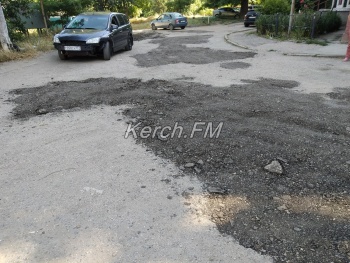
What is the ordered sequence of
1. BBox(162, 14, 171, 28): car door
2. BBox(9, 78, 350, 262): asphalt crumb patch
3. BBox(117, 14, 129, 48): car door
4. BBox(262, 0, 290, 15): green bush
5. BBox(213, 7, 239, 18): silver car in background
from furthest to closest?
BBox(213, 7, 239, 18): silver car in background → BBox(162, 14, 171, 28): car door → BBox(262, 0, 290, 15): green bush → BBox(117, 14, 129, 48): car door → BBox(9, 78, 350, 262): asphalt crumb patch

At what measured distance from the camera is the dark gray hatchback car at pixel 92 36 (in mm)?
11164

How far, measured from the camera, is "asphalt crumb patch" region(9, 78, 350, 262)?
9.61ft

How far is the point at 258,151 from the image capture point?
4359 millimetres

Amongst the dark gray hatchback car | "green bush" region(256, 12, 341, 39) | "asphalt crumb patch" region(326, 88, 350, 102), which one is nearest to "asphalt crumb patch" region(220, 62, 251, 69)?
"asphalt crumb patch" region(326, 88, 350, 102)

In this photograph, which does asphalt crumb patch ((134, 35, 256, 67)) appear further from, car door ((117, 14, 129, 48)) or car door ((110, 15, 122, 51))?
car door ((117, 14, 129, 48))

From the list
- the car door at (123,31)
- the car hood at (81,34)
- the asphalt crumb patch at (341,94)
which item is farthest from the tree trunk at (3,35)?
the asphalt crumb patch at (341,94)

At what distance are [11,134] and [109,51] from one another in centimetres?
737

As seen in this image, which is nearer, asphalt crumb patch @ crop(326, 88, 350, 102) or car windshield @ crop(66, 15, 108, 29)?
asphalt crumb patch @ crop(326, 88, 350, 102)

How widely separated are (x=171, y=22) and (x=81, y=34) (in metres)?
17.5

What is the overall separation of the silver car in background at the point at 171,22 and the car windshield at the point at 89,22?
51.0 feet

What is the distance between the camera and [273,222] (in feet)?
9.98

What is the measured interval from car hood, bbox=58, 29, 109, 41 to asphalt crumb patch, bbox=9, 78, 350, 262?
12.7 feet

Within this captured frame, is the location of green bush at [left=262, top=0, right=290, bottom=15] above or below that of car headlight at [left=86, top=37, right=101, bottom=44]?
above

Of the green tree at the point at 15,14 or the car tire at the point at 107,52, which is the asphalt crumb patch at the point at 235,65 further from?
the green tree at the point at 15,14
